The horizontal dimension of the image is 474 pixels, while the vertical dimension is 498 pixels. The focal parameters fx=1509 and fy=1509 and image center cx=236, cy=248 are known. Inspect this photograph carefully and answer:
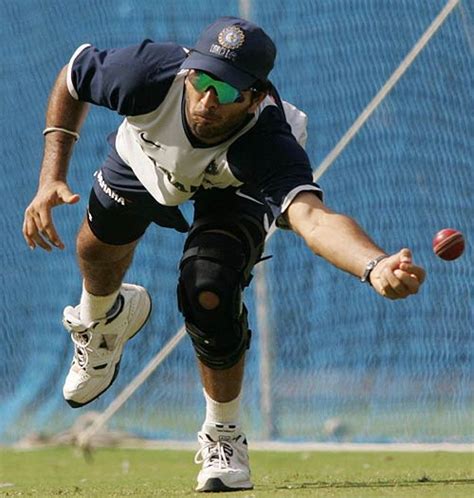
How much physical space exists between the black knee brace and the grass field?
564 millimetres

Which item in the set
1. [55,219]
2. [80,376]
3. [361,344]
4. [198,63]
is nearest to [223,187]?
[198,63]

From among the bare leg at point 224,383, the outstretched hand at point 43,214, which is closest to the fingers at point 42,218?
the outstretched hand at point 43,214

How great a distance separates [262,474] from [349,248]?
2.61 meters

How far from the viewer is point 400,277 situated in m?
3.95

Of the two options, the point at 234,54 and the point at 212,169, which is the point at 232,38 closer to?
the point at 234,54

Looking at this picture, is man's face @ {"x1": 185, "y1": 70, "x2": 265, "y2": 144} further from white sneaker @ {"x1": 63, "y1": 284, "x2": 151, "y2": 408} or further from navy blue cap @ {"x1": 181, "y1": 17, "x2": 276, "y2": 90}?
white sneaker @ {"x1": 63, "y1": 284, "x2": 151, "y2": 408}

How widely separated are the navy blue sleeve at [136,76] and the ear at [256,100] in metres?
0.34

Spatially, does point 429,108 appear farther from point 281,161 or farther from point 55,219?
point 281,161

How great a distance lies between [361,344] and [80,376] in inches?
72.6

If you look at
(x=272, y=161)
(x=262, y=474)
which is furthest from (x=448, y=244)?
(x=262, y=474)

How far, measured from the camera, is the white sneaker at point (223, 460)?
18.9 ft

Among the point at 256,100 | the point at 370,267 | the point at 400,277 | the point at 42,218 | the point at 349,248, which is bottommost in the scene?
the point at 400,277

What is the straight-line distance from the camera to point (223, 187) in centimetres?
586

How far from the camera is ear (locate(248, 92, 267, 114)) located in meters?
5.41
